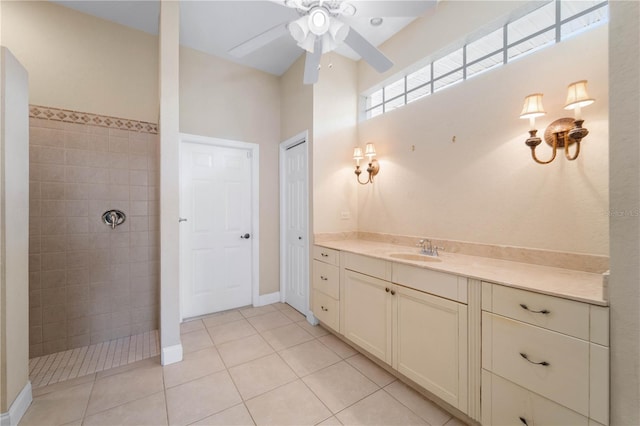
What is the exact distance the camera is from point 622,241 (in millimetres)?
1004

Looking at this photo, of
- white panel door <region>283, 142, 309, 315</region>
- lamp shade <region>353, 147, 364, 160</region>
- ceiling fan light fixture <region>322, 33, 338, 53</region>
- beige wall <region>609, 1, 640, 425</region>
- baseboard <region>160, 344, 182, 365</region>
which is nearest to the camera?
beige wall <region>609, 1, 640, 425</region>

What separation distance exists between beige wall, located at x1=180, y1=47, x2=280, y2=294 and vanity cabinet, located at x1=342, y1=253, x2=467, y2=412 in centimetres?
151

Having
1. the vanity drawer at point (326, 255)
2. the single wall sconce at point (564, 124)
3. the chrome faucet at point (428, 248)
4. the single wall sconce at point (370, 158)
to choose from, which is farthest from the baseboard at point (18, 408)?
the single wall sconce at point (564, 124)

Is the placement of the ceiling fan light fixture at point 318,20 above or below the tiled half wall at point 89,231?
above

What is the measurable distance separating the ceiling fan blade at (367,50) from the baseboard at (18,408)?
3024mm

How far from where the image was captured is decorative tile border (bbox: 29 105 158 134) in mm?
2197

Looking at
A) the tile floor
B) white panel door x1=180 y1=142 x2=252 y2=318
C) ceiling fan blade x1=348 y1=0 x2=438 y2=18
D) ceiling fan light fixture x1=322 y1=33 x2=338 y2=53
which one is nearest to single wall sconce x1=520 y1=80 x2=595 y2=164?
ceiling fan blade x1=348 y1=0 x2=438 y2=18

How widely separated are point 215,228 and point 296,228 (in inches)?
40.4

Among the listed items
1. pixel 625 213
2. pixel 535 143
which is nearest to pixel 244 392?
pixel 625 213

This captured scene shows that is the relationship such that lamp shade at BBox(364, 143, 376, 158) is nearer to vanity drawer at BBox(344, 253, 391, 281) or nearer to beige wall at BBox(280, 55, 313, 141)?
beige wall at BBox(280, 55, 313, 141)

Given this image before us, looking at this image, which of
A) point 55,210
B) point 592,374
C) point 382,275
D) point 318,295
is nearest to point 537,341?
point 592,374

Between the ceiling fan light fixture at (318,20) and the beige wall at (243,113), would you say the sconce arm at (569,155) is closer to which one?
the ceiling fan light fixture at (318,20)

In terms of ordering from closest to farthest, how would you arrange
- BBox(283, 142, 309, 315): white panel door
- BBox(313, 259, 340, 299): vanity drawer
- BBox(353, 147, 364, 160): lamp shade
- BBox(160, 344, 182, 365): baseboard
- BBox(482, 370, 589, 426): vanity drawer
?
1. BBox(482, 370, 589, 426): vanity drawer
2. BBox(160, 344, 182, 365): baseboard
3. BBox(313, 259, 340, 299): vanity drawer
4. BBox(353, 147, 364, 160): lamp shade
5. BBox(283, 142, 309, 315): white panel door

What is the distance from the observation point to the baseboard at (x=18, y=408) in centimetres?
141
